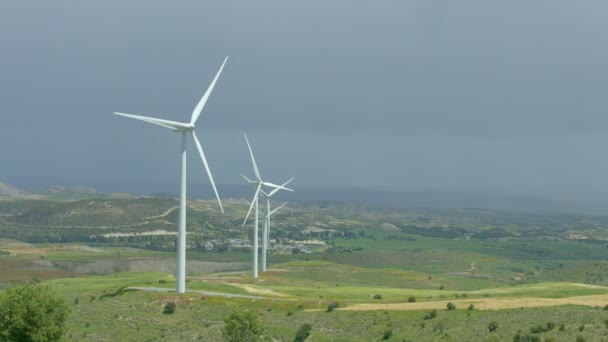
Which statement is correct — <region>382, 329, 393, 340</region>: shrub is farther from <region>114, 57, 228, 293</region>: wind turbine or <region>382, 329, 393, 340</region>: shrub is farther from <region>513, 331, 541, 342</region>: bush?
<region>114, 57, 228, 293</region>: wind turbine

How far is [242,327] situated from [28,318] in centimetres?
1816

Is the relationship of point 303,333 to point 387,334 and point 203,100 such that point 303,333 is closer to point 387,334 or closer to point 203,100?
point 387,334

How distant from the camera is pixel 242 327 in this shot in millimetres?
Answer: 67812

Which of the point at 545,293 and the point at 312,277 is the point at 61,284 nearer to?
the point at 312,277

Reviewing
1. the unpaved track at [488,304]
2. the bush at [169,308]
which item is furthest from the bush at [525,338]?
the bush at [169,308]

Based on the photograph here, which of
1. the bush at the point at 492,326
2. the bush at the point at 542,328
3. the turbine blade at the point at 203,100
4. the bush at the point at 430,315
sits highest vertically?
the turbine blade at the point at 203,100

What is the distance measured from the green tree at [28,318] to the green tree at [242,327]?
14.4m

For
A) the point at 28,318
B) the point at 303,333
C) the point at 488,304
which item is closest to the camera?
the point at 28,318

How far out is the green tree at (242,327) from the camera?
222ft

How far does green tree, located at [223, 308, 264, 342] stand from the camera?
67625mm

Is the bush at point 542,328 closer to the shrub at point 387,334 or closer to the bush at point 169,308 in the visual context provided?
the shrub at point 387,334

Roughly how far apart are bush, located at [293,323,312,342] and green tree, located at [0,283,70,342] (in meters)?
21.6

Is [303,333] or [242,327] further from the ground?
[242,327]

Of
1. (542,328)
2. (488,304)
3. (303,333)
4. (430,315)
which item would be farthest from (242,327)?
(488,304)
